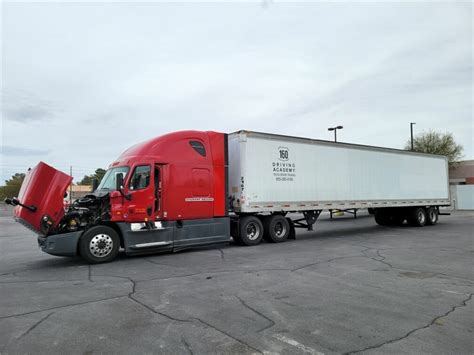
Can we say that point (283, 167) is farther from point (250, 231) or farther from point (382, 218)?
point (382, 218)

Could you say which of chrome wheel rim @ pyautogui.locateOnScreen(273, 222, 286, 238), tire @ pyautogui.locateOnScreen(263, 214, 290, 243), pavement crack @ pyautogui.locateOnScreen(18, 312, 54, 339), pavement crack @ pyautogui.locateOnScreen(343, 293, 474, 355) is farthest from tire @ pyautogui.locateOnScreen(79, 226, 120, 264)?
pavement crack @ pyautogui.locateOnScreen(343, 293, 474, 355)

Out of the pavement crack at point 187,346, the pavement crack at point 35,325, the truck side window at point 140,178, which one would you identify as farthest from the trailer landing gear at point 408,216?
the pavement crack at point 35,325

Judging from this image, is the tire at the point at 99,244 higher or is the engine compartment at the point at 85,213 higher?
the engine compartment at the point at 85,213

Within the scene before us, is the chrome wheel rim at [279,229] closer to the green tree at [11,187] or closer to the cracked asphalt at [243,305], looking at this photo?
the cracked asphalt at [243,305]

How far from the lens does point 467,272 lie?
8.28 m

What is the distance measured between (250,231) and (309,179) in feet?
10.4

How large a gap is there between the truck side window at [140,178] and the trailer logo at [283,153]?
5.02 meters

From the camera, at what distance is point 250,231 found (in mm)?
→ 13195

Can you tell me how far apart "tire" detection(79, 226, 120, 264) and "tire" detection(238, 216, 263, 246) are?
4311 millimetres

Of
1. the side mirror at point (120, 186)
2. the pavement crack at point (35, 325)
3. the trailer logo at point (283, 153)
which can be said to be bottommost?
the pavement crack at point (35, 325)

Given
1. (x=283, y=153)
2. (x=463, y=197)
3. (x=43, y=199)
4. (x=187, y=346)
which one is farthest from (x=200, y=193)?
(x=463, y=197)

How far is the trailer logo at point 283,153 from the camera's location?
13.7 metres

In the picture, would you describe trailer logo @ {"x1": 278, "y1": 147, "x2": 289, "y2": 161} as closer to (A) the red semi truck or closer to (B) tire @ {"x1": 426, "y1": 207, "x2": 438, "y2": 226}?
(A) the red semi truck

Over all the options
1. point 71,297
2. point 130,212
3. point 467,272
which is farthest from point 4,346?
point 467,272
